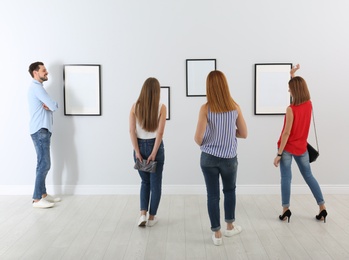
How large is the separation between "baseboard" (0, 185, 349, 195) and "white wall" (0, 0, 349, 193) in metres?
0.04

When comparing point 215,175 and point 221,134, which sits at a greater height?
point 221,134

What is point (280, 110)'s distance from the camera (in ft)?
16.8

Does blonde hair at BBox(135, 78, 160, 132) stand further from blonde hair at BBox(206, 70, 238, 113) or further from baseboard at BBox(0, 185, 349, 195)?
baseboard at BBox(0, 185, 349, 195)

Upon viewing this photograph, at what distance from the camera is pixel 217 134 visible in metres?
3.35

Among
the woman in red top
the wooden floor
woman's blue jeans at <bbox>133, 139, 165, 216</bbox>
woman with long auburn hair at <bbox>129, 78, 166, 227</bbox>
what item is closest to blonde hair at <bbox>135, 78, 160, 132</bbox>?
woman with long auburn hair at <bbox>129, 78, 166, 227</bbox>

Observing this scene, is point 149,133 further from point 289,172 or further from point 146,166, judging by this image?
point 289,172

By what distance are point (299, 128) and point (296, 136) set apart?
8 centimetres

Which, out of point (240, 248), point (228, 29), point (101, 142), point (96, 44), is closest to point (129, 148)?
point (101, 142)

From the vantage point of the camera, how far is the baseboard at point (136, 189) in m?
5.16

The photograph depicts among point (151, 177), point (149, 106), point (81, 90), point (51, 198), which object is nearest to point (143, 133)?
point (149, 106)

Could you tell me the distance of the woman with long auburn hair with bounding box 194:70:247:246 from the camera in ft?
10.7

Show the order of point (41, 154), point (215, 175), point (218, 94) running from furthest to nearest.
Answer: point (41, 154)
point (215, 175)
point (218, 94)

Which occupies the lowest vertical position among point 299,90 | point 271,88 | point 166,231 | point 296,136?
point 166,231

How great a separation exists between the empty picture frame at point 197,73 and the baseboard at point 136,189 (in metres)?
1.23
